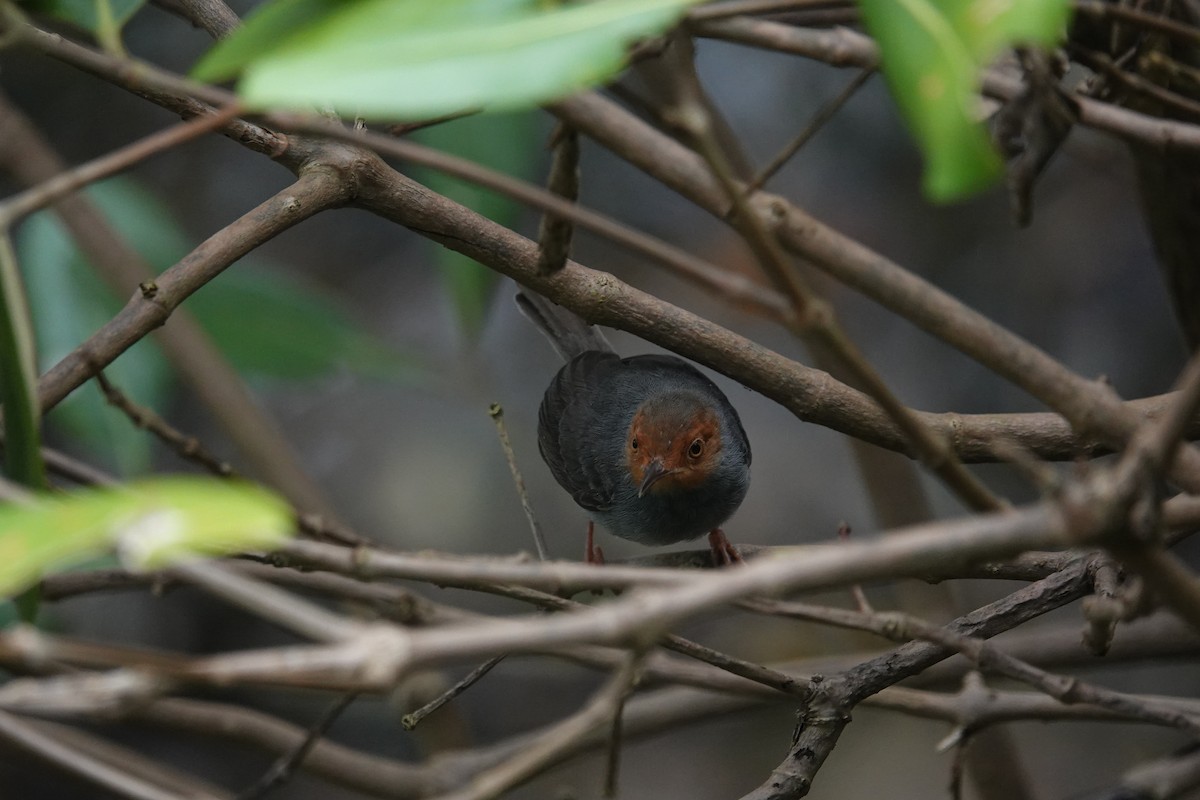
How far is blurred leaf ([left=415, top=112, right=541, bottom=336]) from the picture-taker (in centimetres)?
331

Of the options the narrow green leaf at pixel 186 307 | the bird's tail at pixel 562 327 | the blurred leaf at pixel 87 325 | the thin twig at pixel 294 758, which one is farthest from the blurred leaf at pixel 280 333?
the thin twig at pixel 294 758

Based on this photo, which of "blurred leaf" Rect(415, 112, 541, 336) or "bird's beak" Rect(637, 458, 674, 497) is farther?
"bird's beak" Rect(637, 458, 674, 497)

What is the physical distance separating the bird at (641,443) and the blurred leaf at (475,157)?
2.03 feet

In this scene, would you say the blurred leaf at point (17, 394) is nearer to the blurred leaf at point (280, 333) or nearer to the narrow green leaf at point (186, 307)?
the narrow green leaf at point (186, 307)

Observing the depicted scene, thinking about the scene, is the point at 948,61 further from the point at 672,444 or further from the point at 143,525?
the point at 672,444

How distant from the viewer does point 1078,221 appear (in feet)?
19.9

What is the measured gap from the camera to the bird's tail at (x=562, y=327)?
4.19 meters

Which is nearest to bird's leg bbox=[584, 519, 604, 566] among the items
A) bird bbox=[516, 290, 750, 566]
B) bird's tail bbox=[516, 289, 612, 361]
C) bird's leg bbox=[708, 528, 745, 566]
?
bird bbox=[516, 290, 750, 566]

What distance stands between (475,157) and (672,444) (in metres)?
1.17

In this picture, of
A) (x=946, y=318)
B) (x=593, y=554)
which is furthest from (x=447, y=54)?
(x=593, y=554)

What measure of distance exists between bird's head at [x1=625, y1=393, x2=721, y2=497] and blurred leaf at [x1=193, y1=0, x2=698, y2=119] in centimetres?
278

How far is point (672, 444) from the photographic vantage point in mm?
3824

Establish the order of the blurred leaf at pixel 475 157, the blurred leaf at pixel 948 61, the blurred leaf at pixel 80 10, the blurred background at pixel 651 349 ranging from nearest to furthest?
the blurred leaf at pixel 948 61, the blurred leaf at pixel 80 10, the blurred leaf at pixel 475 157, the blurred background at pixel 651 349

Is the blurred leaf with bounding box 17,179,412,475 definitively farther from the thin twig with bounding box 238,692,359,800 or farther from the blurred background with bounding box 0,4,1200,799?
the thin twig with bounding box 238,692,359,800
